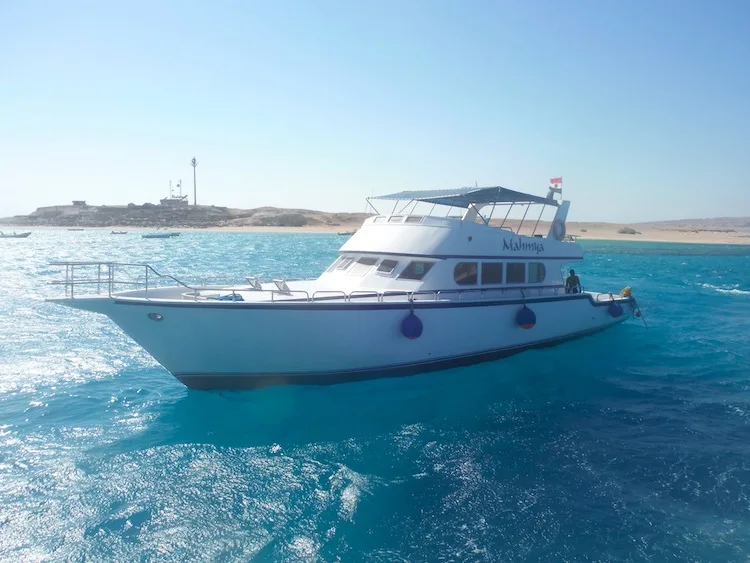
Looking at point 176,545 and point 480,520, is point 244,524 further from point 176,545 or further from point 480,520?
point 480,520

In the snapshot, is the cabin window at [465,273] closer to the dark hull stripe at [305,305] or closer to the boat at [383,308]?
the boat at [383,308]

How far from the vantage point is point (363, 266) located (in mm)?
13711

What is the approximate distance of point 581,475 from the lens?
831 centimetres

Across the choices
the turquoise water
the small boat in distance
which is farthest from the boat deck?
the small boat in distance

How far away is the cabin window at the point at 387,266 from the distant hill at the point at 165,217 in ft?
348

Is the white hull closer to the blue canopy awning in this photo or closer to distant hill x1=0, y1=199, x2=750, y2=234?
the blue canopy awning

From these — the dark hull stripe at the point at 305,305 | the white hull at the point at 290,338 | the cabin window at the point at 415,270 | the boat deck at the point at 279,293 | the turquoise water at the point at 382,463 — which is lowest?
the turquoise water at the point at 382,463

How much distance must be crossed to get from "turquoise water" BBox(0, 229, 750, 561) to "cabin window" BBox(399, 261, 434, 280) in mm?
2370

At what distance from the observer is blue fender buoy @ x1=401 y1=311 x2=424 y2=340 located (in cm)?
1151

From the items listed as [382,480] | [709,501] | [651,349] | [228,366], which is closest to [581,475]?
[709,501]

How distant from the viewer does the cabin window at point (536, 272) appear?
1527cm

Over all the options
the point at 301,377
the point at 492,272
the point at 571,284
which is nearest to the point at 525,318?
the point at 492,272

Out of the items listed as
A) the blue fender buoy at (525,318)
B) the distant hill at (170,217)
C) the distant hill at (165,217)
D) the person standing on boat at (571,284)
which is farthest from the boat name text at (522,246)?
the distant hill at (165,217)

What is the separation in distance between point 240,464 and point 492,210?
9.98 metres
